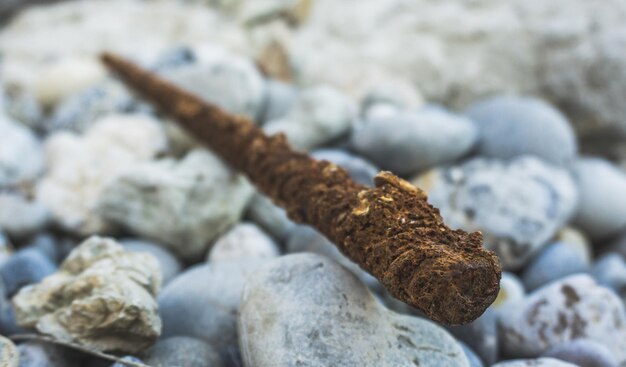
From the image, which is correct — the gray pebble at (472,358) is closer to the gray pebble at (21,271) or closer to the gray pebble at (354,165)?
the gray pebble at (354,165)

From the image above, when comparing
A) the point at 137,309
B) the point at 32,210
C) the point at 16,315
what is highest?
the point at 137,309

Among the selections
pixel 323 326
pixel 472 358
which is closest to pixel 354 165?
pixel 472 358

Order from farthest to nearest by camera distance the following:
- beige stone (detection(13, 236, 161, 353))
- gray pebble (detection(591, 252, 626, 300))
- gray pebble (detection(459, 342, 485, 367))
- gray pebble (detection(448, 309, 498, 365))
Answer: gray pebble (detection(591, 252, 626, 300)) < gray pebble (detection(448, 309, 498, 365)) < gray pebble (detection(459, 342, 485, 367)) < beige stone (detection(13, 236, 161, 353))

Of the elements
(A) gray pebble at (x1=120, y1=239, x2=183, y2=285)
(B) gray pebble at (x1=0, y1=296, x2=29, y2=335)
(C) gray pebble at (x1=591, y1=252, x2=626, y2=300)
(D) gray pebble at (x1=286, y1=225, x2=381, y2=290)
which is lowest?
(A) gray pebble at (x1=120, y1=239, x2=183, y2=285)

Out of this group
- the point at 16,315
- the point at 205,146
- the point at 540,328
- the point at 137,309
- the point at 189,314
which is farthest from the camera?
the point at 205,146

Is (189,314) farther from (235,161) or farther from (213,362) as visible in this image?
(235,161)

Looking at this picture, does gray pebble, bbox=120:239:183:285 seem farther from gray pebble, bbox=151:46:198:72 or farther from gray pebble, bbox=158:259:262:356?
gray pebble, bbox=151:46:198:72

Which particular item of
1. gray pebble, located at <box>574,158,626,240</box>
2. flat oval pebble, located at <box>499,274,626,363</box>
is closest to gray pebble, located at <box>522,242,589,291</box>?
flat oval pebble, located at <box>499,274,626,363</box>

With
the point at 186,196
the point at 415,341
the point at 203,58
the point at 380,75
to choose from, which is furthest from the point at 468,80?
the point at 415,341
